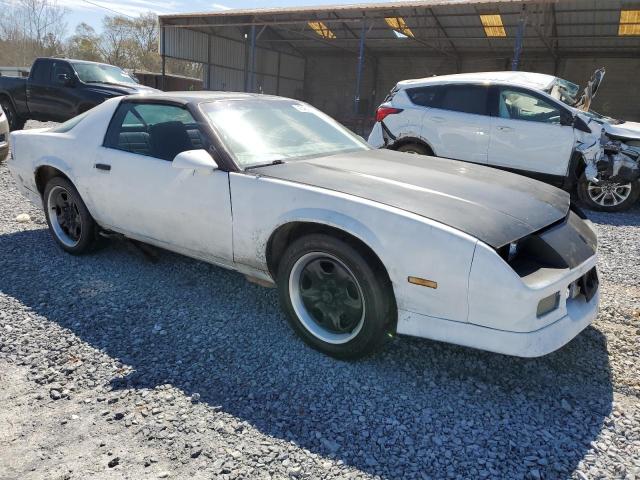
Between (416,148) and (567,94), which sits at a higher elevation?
(567,94)

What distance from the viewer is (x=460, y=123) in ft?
23.6

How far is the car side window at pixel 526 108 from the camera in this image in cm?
671

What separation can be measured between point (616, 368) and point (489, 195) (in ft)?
3.98

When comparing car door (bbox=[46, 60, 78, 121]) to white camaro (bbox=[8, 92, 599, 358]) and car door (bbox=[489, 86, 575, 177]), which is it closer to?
white camaro (bbox=[8, 92, 599, 358])

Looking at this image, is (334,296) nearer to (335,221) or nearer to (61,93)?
(335,221)

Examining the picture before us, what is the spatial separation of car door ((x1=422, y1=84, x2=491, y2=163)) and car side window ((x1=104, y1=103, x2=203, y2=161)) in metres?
4.70

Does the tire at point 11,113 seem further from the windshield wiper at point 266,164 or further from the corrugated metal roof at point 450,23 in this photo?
the windshield wiper at point 266,164

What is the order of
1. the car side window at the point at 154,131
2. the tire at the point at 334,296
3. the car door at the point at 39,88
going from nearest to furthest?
the tire at the point at 334,296
the car side window at the point at 154,131
the car door at the point at 39,88

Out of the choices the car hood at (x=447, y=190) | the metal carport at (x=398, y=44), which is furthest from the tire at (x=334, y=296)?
the metal carport at (x=398, y=44)

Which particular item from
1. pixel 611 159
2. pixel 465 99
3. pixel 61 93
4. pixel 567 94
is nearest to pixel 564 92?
pixel 567 94

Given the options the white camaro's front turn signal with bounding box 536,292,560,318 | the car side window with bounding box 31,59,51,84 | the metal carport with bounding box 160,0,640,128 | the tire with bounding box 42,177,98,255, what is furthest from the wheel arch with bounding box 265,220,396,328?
the metal carport with bounding box 160,0,640,128

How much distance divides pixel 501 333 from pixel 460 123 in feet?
17.9

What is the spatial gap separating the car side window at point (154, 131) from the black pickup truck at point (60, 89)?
23.4ft

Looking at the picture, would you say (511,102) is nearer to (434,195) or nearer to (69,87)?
(434,195)
